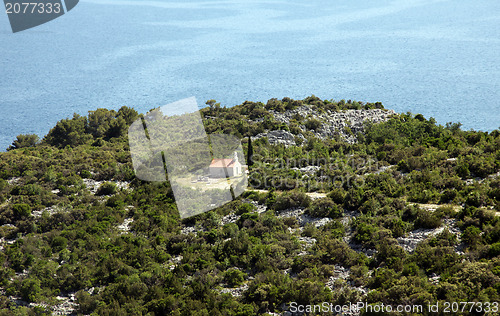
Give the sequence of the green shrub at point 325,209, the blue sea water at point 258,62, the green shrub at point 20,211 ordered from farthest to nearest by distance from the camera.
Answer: the blue sea water at point 258,62 → the green shrub at point 20,211 → the green shrub at point 325,209

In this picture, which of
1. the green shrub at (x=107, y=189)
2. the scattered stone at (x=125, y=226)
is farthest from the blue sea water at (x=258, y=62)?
the scattered stone at (x=125, y=226)

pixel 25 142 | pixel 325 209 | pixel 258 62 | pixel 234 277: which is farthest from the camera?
pixel 258 62

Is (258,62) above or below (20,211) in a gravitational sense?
below

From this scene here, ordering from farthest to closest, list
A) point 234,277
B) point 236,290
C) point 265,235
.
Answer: point 265,235 < point 234,277 < point 236,290

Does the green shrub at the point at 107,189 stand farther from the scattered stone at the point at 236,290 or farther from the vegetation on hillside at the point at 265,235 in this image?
the scattered stone at the point at 236,290

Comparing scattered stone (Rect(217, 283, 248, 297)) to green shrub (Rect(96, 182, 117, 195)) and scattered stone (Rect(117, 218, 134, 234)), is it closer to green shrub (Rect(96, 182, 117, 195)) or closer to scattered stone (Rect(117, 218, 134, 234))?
scattered stone (Rect(117, 218, 134, 234))

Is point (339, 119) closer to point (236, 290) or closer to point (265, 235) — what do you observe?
point (265, 235)

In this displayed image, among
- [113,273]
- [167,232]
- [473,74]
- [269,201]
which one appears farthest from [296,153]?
[473,74]

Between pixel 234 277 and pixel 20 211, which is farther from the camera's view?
pixel 20 211

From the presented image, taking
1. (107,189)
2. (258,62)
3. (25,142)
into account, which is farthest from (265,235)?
(258,62)
